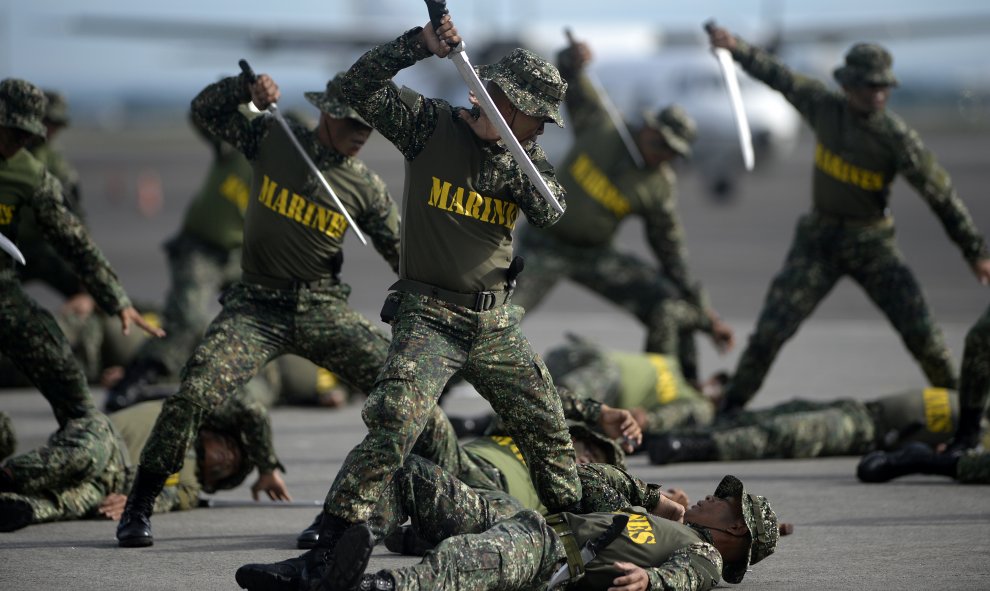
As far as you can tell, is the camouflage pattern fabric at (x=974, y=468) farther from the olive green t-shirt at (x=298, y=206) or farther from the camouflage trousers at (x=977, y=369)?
the olive green t-shirt at (x=298, y=206)

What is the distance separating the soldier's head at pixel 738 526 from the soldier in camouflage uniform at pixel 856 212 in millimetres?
3601

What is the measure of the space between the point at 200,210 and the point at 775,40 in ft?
121

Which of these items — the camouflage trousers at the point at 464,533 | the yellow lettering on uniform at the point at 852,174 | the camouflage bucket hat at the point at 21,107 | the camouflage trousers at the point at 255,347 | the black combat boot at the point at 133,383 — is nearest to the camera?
the camouflage trousers at the point at 464,533

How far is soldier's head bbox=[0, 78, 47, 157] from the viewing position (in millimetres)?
6727

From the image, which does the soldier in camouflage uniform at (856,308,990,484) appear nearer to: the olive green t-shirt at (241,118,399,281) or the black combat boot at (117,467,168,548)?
the olive green t-shirt at (241,118,399,281)

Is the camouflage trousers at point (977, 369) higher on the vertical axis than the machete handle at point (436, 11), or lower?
lower

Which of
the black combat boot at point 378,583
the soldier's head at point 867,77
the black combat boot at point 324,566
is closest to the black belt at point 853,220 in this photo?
the soldier's head at point 867,77

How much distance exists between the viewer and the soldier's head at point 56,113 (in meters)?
10.1

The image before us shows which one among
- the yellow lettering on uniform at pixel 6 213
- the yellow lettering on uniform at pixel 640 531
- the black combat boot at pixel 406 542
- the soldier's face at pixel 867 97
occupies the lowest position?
the black combat boot at pixel 406 542

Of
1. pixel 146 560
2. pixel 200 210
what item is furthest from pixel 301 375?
pixel 146 560

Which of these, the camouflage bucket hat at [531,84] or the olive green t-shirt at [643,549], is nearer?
the olive green t-shirt at [643,549]

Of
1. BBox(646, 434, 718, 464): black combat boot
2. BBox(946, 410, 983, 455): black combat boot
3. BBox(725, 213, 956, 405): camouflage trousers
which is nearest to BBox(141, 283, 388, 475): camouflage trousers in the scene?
BBox(646, 434, 718, 464): black combat boot

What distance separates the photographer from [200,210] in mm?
10469

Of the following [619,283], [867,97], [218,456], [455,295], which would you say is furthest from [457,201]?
[619,283]
